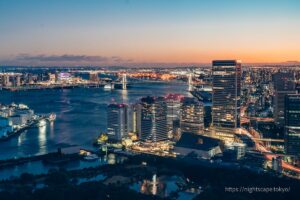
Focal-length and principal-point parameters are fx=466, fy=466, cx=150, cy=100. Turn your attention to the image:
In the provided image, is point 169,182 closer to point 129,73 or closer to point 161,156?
point 161,156

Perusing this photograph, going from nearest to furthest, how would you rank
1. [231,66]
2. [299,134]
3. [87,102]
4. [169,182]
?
[169,182], [299,134], [231,66], [87,102]

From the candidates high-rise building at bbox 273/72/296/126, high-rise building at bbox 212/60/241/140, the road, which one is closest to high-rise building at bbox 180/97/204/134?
high-rise building at bbox 212/60/241/140

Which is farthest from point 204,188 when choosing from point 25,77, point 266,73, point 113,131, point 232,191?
point 25,77

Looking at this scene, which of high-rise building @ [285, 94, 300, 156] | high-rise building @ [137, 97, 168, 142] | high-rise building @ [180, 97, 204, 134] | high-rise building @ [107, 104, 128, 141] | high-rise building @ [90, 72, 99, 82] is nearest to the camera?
high-rise building @ [285, 94, 300, 156]

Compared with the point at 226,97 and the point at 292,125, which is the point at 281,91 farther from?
the point at 292,125

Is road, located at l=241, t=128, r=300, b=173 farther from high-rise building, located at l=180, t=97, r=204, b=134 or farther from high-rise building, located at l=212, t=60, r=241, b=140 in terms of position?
high-rise building, located at l=180, t=97, r=204, b=134

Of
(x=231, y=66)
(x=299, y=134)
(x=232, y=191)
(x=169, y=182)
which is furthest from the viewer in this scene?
(x=231, y=66)
